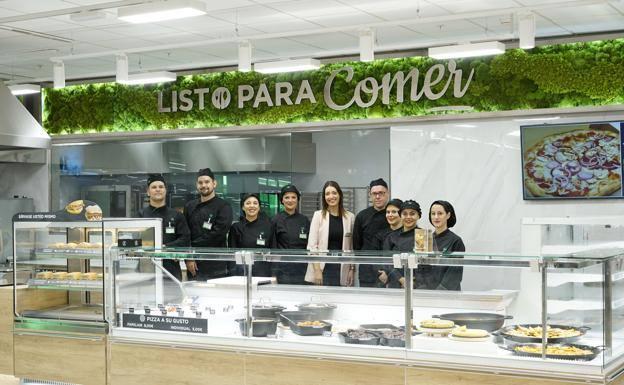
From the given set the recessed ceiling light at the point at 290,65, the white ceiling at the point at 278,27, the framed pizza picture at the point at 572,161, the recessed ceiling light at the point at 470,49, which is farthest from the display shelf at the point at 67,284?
the framed pizza picture at the point at 572,161

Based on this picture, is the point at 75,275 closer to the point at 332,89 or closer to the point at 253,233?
the point at 253,233

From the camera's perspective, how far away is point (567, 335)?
13.3ft

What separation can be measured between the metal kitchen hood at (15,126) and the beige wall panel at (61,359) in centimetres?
343

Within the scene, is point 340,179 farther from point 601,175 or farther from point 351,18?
point 601,175

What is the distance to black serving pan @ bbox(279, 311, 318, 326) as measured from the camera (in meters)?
4.80

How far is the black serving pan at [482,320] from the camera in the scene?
438 centimetres

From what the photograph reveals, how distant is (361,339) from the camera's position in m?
4.48

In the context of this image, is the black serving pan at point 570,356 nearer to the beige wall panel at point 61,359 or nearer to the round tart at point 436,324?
the round tart at point 436,324

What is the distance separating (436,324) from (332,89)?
16.3 ft

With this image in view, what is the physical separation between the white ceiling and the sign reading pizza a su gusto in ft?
0.73

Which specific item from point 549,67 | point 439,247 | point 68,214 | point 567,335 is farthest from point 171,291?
point 549,67

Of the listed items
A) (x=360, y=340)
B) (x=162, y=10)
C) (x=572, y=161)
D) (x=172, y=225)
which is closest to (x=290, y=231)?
(x=172, y=225)

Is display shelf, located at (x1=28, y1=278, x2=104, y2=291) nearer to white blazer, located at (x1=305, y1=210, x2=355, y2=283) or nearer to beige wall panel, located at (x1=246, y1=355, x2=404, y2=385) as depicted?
beige wall panel, located at (x1=246, y1=355, x2=404, y2=385)

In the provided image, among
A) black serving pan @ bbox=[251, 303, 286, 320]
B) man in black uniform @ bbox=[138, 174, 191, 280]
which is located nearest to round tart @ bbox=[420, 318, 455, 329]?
black serving pan @ bbox=[251, 303, 286, 320]
